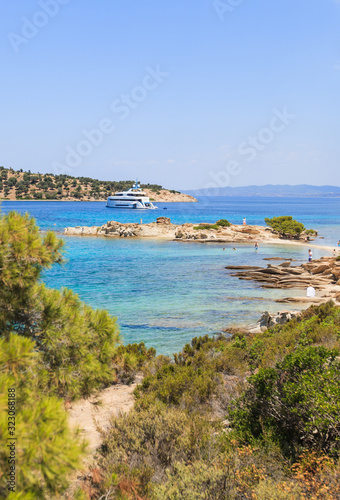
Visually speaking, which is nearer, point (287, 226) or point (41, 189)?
point (287, 226)

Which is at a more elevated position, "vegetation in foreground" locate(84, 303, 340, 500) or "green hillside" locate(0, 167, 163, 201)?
"green hillside" locate(0, 167, 163, 201)

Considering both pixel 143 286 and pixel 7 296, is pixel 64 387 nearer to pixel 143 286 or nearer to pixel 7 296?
pixel 7 296

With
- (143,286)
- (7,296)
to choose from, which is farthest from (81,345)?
(143,286)

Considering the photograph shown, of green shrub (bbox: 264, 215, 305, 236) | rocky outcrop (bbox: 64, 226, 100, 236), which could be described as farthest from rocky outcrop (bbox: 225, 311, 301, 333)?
rocky outcrop (bbox: 64, 226, 100, 236)

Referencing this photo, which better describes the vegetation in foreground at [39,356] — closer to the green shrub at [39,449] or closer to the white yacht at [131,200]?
the green shrub at [39,449]

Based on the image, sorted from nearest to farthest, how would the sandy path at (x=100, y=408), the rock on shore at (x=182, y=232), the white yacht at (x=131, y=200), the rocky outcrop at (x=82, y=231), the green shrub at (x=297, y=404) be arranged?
the green shrub at (x=297, y=404)
the sandy path at (x=100, y=408)
the rock on shore at (x=182, y=232)
the rocky outcrop at (x=82, y=231)
the white yacht at (x=131, y=200)

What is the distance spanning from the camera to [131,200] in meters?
120

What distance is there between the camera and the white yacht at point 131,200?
383 feet

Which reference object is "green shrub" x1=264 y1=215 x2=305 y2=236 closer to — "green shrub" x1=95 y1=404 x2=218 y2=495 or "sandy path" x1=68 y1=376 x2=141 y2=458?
"sandy path" x1=68 y1=376 x2=141 y2=458

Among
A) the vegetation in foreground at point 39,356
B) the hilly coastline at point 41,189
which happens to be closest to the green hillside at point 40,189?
the hilly coastline at point 41,189

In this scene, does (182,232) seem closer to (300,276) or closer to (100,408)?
(300,276)

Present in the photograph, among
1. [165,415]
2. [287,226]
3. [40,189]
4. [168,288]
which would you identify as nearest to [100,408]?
[165,415]

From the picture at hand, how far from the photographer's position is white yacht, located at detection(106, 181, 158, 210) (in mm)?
116650

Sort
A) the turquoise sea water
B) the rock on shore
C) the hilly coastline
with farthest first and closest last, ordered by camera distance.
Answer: the hilly coastline, the rock on shore, the turquoise sea water
